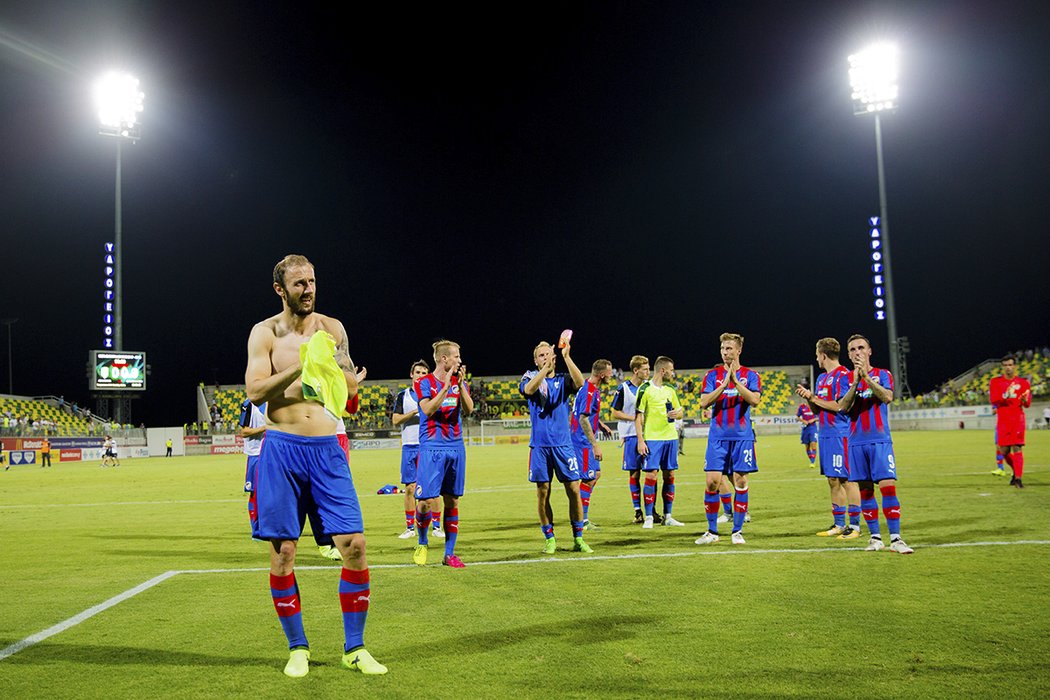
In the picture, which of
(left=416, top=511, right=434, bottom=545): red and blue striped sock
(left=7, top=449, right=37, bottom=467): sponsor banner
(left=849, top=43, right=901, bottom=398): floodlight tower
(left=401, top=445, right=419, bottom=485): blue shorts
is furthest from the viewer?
(left=849, top=43, right=901, bottom=398): floodlight tower

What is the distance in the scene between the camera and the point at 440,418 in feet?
28.6

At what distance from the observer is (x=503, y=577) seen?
7.57m

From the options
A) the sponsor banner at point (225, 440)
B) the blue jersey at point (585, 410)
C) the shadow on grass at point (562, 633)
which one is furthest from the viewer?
the sponsor banner at point (225, 440)

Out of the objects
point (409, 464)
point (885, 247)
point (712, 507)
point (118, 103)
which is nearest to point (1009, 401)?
point (712, 507)

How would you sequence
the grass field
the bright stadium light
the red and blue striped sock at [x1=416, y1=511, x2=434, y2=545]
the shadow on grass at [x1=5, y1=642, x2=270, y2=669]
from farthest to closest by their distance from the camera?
1. the bright stadium light
2. the red and blue striped sock at [x1=416, y1=511, x2=434, y2=545]
3. the shadow on grass at [x1=5, y1=642, x2=270, y2=669]
4. the grass field

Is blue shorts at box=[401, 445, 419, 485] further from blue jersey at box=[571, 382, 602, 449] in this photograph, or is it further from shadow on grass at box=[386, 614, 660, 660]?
shadow on grass at box=[386, 614, 660, 660]

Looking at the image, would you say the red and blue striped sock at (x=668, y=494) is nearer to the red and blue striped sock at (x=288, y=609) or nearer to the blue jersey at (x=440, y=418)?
the blue jersey at (x=440, y=418)

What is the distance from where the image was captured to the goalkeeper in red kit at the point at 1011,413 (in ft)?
48.6

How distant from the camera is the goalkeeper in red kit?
14805 millimetres

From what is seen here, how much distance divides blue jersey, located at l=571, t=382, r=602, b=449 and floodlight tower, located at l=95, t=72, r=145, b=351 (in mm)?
45364

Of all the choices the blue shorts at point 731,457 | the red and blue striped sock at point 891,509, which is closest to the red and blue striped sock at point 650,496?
the blue shorts at point 731,457

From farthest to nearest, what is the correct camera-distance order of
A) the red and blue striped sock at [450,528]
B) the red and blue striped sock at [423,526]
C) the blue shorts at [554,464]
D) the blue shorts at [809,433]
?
the blue shorts at [809,433]
the blue shorts at [554,464]
the red and blue striped sock at [423,526]
the red and blue striped sock at [450,528]

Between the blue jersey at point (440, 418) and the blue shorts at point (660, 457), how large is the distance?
12.6 feet

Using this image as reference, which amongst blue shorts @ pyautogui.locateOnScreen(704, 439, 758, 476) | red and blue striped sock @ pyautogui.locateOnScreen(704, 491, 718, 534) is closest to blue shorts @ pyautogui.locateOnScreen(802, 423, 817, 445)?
blue shorts @ pyautogui.locateOnScreen(704, 439, 758, 476)
